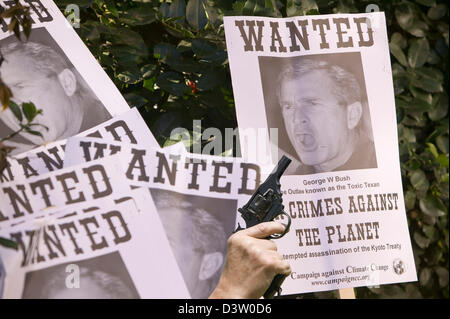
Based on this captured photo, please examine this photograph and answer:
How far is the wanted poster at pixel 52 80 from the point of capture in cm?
103

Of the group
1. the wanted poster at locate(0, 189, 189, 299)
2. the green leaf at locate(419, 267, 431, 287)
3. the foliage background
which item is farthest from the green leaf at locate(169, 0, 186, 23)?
the green leaf at locate(419, 267, 431, 287)

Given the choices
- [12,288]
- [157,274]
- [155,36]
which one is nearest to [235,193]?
[157,274]

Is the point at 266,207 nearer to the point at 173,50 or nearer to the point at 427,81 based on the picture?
the point at 173,50

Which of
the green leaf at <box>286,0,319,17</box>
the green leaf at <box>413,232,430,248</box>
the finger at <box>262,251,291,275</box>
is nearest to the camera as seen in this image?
the finger at <box>262,251,291,275</box>

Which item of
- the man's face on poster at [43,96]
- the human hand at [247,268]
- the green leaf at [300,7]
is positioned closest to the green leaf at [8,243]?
the man's face on poster at [43,96]

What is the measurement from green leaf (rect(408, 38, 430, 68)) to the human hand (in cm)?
99

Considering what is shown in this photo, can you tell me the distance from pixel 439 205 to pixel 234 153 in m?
A: 0.84

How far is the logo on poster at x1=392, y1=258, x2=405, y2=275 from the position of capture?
1230mm

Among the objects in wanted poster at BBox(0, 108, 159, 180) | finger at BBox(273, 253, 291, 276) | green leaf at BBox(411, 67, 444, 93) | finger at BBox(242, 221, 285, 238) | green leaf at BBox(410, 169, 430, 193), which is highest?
wanted poster at BBox(0, 108, 159, 180)

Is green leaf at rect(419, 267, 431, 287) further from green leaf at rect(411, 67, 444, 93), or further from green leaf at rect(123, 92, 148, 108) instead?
green leaf at rect(123, 92, 148, 108)

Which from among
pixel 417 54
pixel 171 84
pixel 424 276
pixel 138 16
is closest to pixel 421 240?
pixel 424 276

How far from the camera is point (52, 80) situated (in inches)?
41.8

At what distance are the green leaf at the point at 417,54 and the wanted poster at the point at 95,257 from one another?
1.11 metres

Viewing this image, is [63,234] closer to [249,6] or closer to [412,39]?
[249,6]
